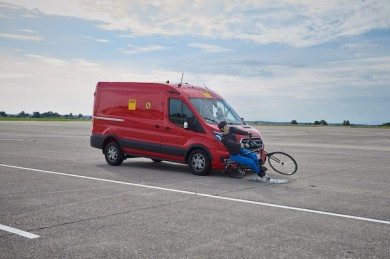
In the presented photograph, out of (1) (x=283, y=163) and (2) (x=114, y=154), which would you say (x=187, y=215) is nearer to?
(1) (x=283, y=163)

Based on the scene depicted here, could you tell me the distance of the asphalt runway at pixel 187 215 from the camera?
4.82 metres

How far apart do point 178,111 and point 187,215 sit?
5.30 meters

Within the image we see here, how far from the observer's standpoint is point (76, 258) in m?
Result: 4.47

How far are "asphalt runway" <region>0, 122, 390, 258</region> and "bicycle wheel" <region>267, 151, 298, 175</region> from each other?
10.8 inches

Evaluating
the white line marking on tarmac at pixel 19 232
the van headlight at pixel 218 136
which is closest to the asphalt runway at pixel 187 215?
the white line marking on tarmac at pixel 19 232

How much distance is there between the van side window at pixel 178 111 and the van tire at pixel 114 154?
206 centimetres

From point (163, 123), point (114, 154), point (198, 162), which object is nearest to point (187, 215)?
point (198, 162)

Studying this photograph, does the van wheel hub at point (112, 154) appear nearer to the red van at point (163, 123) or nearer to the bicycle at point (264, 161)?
the red van at point (163, 123)

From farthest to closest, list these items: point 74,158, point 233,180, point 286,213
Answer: point 74,158, point 233,180, point 286,213

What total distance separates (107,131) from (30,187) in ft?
14.0

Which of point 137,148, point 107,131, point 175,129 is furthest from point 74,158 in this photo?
point 175,129

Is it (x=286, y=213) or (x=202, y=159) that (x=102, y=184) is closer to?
(x=202, y=159)

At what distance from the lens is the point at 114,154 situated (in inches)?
496

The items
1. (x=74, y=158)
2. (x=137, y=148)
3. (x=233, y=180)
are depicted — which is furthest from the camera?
(x=74, y=158)
